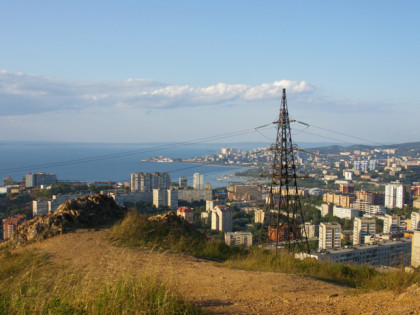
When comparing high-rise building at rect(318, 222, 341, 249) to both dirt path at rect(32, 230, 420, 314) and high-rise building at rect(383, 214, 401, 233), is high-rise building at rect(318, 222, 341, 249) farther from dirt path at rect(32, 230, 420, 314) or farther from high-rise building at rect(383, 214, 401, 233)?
dirt path at rect(32, 230, 420, 314)

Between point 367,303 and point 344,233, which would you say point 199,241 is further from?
point 344,233

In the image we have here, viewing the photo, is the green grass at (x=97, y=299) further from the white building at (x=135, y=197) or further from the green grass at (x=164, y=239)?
the white building at (x=135, y=197)

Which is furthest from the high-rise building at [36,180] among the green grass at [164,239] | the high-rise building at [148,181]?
the green grass at [164,239]

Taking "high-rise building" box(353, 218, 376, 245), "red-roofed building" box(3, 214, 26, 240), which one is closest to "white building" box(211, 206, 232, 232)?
"high-rise building" box(353, 218, 376, 245)

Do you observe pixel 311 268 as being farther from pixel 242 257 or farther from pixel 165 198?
pixel 165 198

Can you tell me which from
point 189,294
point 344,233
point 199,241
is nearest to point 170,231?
point 199,241

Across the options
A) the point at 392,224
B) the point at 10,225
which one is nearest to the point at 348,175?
the point at 392,224
